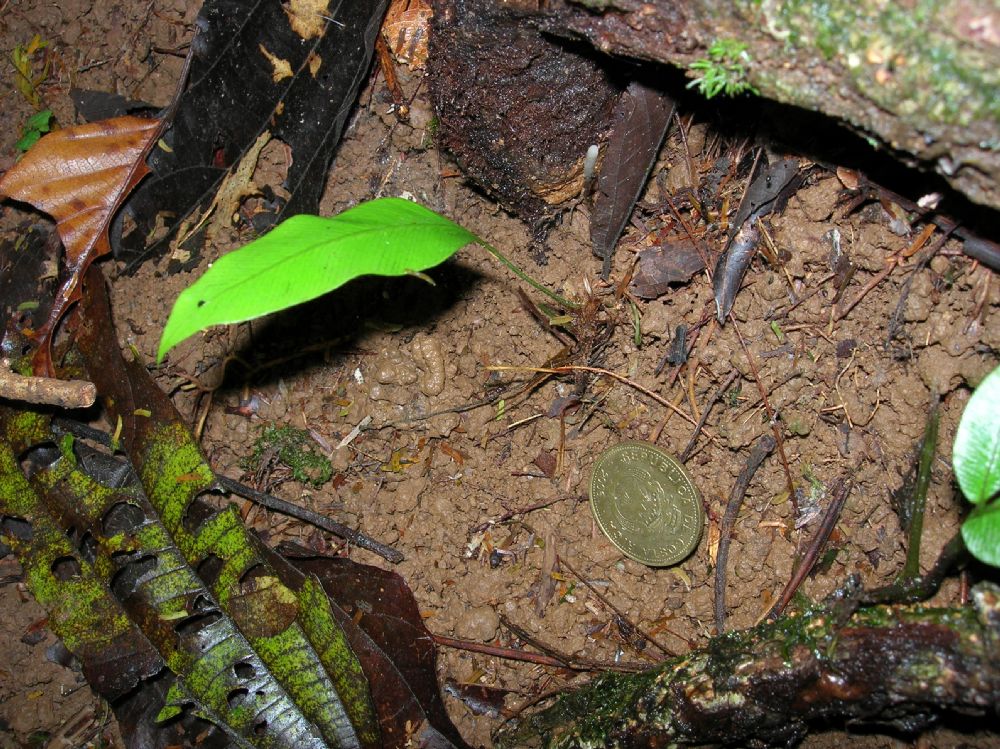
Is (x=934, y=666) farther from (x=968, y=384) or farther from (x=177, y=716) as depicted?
(x=177, y=716)

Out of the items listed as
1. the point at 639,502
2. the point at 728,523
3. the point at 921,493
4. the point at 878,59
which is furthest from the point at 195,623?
the point at 878,59

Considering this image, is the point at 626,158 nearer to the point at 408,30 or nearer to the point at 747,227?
the point at 747,227

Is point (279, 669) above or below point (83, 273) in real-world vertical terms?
below

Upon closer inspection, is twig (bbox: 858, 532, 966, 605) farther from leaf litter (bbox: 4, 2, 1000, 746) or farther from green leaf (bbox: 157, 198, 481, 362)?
green leaf (bbox: 157, 198, 481, 362)

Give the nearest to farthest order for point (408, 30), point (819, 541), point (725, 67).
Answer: point (725, 67)
point (819, 541)
point (408, 30)

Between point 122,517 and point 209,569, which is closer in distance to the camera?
point 209,569

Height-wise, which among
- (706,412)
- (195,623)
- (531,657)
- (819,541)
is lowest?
(531,657)

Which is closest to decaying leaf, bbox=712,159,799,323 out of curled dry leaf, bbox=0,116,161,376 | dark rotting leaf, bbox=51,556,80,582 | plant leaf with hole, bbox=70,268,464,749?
plant leaf with hole, bbox=70,268,464,749

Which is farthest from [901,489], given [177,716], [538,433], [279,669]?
[177,716]
